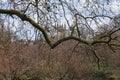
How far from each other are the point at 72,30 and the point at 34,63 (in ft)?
64.5

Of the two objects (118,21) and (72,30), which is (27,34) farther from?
(118,21)

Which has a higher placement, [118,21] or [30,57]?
[118,21]

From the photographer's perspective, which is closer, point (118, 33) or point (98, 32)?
point (118, 33)

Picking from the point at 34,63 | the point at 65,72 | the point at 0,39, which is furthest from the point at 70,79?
the point at 0,39

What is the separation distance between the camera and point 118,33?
6.21m

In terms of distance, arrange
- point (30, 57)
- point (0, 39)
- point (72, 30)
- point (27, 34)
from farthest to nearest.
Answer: point (30, 57), point (0, 39), point (27, 34), point (72, 30)

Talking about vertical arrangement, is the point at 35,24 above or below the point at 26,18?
below

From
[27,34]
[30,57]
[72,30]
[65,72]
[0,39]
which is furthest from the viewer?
[65,72]

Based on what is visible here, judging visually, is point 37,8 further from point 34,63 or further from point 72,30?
point 34,63

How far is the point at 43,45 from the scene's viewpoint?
22.1 feet

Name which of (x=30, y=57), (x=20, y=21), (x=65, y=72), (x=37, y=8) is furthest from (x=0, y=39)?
(x=65, y=72)

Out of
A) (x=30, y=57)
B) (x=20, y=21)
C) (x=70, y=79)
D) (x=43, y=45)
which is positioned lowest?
(x=70, y=79)

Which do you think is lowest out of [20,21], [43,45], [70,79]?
[70,79]

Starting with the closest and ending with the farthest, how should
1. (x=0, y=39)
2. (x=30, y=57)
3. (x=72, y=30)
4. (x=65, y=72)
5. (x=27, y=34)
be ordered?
(x=72, y=30) < (x=27, y=34) < (x=0, y=39) < (x=30, y=57) < (x=65, y=72)
